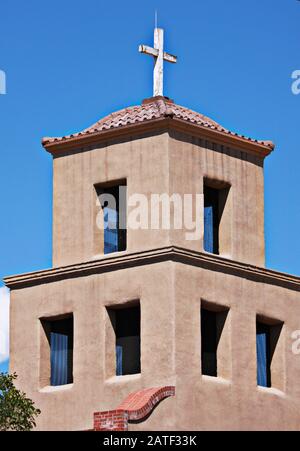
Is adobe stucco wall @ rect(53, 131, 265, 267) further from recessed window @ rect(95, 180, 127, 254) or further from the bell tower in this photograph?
recessed window @ rect(95, 180, 127, 254)

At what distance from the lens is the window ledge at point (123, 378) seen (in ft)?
145

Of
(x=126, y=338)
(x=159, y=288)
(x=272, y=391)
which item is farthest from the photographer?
(x=272, y=391)

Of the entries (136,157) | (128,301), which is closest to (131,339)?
(128,301)

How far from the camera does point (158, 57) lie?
48312 millimetres

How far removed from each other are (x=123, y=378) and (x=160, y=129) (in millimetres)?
6583

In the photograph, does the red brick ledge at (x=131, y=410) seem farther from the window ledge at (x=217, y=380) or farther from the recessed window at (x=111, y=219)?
the recessed window at (x=111, y=219)

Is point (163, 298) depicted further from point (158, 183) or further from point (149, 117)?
point (149, 117)

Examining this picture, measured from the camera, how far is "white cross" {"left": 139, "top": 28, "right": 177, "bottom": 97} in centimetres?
4803

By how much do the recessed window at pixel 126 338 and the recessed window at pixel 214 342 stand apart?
1.73 meters

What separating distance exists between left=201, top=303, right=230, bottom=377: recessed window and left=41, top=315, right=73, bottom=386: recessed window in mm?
3563

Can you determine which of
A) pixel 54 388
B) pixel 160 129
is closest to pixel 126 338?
pixel 54 388

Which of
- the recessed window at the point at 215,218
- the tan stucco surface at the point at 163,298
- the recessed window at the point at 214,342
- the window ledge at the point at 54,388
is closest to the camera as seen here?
the tan stucco surface at the point at 163,298

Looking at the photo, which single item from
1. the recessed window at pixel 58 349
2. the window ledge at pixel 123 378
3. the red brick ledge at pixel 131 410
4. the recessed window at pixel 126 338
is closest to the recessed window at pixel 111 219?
the recessed window at pixel 126 338
